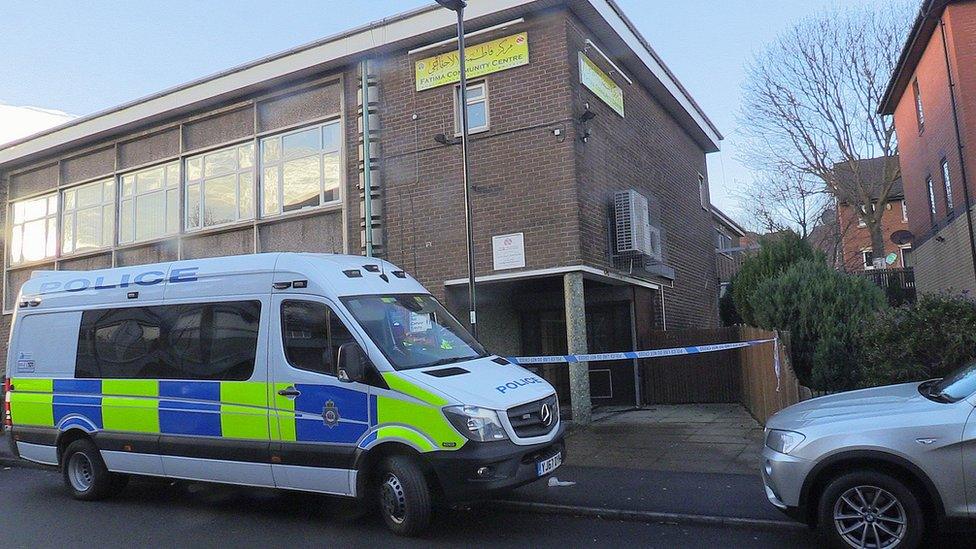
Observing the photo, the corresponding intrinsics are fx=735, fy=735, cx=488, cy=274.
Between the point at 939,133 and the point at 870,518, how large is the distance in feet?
65.1

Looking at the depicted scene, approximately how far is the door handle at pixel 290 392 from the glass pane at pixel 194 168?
1020 cm

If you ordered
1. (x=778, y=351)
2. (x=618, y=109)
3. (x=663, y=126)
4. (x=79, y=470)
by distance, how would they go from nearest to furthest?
(x=79, y=470) < (x=778, y=351) < (x=618, y=109) < (x=663, y=126)

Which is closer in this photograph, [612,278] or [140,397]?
[140,397]

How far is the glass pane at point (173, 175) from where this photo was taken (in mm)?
15791

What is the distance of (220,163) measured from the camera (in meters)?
15.2

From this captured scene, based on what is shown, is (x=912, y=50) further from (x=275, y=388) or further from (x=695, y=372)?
(x=275, y=388)

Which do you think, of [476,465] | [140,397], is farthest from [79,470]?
[476,465]

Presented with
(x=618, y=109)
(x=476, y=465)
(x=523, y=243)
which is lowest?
(x=476, y=465)

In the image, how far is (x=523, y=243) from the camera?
A: 37.8ft

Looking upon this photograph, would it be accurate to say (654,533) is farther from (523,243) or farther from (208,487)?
A: (523,243)

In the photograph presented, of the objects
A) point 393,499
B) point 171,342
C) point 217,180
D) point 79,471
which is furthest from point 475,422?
point 217,180

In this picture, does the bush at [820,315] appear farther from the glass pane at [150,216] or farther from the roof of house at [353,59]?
the glass pane at [150,216]

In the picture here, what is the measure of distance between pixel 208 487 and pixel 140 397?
1607 millimetres

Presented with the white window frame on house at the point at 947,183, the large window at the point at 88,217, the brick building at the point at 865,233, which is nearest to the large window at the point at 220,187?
the large window at the point at 88,217
